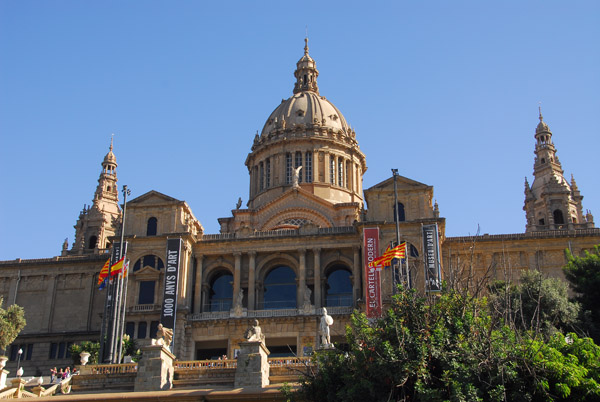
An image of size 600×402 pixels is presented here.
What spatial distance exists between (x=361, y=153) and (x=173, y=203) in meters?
22.8

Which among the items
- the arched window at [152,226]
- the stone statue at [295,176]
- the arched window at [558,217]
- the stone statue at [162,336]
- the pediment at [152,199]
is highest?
the stone statue at [295,176]

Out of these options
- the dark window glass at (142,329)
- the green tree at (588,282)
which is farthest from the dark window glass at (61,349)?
the green tree at (588,282)

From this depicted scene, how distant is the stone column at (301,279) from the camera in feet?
181

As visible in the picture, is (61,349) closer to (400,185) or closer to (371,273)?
(371,273)

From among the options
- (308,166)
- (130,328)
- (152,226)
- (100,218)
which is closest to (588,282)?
(130,328)

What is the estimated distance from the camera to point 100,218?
3027 inches

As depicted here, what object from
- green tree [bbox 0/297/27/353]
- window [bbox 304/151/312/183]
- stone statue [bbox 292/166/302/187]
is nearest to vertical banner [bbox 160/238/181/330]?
green tree [bbox 0/297/27/353]

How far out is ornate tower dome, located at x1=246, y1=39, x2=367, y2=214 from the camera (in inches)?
2763

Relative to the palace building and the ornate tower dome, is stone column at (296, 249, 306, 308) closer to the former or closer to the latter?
the palace building

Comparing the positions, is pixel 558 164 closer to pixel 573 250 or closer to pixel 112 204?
pixel 573 250

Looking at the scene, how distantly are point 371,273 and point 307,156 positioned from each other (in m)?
22.8

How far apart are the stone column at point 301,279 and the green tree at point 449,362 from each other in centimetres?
3030

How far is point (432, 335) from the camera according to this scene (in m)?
23.0

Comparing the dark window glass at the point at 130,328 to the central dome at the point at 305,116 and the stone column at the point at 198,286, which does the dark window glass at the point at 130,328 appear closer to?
the stone column at the point at 198,286
